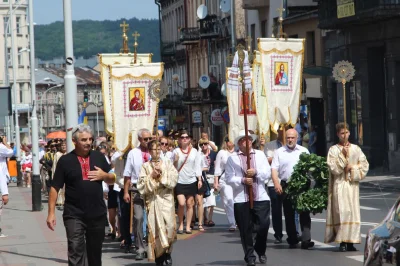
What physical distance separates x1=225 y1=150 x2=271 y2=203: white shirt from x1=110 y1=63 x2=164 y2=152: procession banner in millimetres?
5940

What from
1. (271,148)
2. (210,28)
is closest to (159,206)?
(271,148)

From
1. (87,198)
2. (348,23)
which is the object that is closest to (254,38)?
(348,23)

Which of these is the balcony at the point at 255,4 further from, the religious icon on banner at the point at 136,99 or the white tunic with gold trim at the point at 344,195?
the white tunic with gold trim at the point at 344,195

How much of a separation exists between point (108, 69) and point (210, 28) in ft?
156

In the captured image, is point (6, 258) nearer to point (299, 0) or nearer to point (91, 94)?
point (299, 0)

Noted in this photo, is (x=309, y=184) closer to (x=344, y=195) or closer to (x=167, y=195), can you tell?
(x=344, y=195)

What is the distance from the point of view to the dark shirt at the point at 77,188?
1202 cm

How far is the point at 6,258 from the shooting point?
1695cm

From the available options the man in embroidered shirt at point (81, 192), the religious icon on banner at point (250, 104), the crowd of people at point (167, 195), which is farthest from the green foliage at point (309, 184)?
the religious icon on banner at point (250, 104)

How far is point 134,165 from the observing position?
1644cm

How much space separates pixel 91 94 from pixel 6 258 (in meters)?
146

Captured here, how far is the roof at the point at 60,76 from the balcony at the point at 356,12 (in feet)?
355

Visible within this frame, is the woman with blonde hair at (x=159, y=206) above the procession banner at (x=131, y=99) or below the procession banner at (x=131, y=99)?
below

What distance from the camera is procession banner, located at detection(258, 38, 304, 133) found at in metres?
22.7
